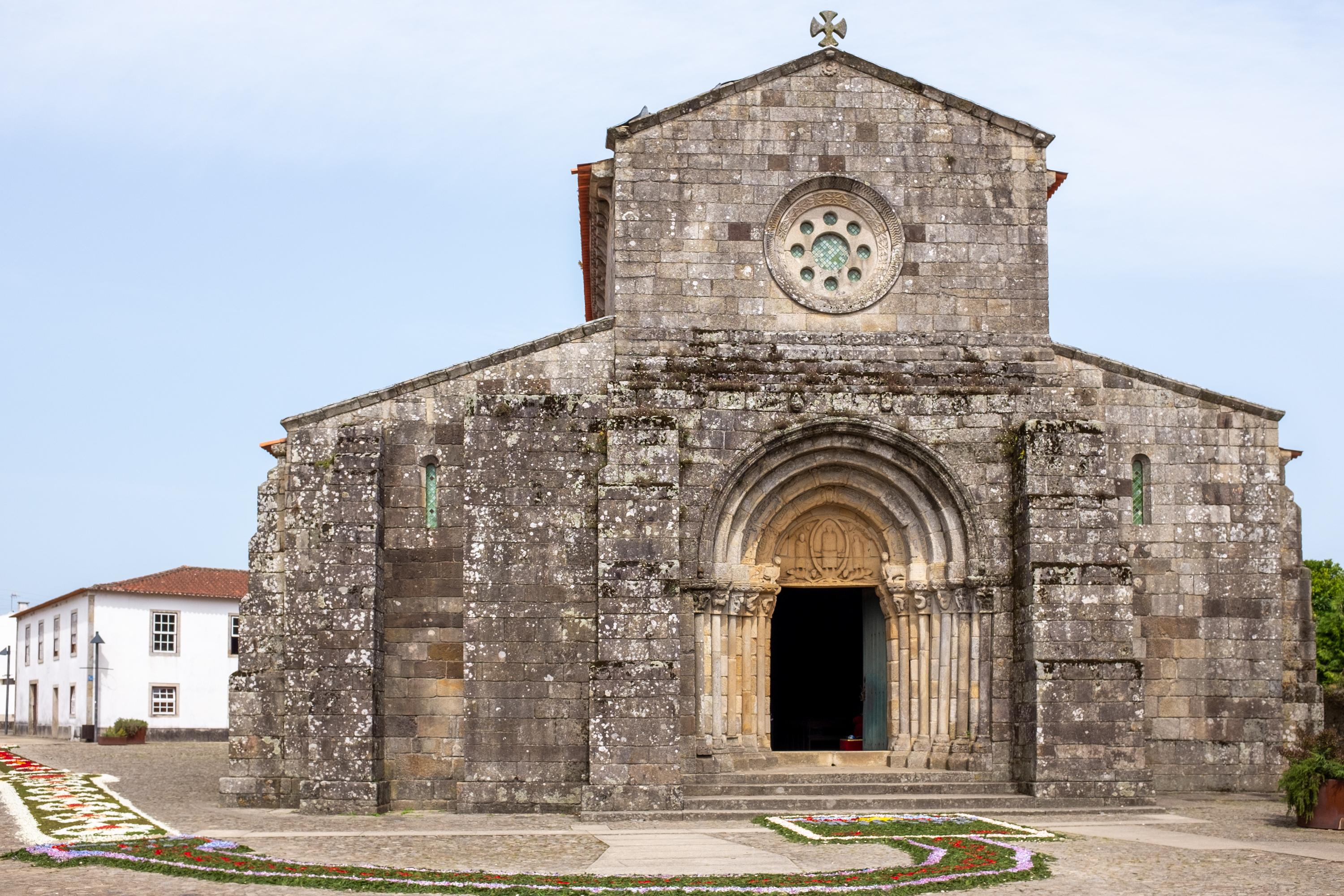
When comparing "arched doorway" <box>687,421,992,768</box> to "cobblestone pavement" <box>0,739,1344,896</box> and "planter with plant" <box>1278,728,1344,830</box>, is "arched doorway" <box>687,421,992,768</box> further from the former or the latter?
"planter with plant" <box>1278,728,1344,830</box>

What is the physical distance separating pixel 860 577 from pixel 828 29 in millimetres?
6390

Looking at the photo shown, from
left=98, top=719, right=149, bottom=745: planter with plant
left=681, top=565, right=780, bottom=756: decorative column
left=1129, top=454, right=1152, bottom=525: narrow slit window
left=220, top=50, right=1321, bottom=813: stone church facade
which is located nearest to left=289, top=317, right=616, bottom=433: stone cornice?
left=220, top=50, right=1321, bottom=813: stone church facade

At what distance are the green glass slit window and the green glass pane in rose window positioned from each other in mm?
4044

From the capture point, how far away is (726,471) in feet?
51.3

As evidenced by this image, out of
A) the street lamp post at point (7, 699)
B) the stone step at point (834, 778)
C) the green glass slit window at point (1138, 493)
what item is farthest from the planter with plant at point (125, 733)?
the green glass slit window at point (1138, 493)

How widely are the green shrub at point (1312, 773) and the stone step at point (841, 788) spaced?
2.73m

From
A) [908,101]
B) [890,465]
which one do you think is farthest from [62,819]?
[908,101]

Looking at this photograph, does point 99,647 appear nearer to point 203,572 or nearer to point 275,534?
point 203,572

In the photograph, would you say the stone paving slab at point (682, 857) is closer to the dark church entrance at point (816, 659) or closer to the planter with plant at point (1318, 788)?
the planter with plant at point (1318, 788)

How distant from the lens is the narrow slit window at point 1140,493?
1627 centimetres

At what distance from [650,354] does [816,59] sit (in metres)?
3.97

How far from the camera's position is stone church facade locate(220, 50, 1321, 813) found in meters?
15.0

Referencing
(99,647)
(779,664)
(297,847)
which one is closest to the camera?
(297,847)

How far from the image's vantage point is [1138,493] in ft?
53.6
